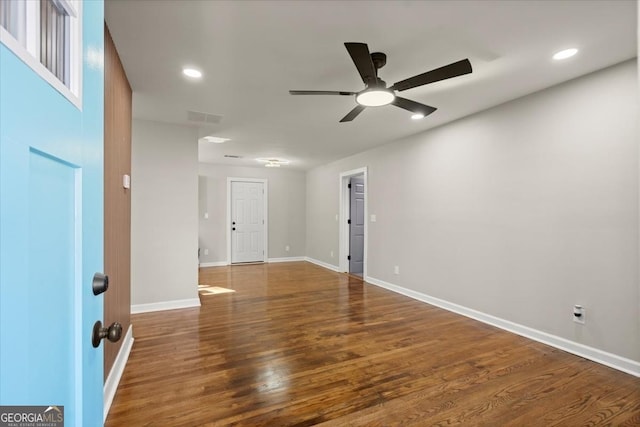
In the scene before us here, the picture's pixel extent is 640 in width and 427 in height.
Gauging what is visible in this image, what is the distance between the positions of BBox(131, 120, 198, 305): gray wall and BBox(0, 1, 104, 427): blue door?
319 centimetres

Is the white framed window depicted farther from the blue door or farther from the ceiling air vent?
the ceiling air vent

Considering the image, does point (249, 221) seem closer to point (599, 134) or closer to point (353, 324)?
point (353, 324)

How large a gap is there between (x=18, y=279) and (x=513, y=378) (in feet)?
9.52

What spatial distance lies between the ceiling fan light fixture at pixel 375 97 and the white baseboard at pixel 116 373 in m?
2.71

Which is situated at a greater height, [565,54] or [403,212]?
[565,54]

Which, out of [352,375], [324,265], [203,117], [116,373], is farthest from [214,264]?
[352,375]

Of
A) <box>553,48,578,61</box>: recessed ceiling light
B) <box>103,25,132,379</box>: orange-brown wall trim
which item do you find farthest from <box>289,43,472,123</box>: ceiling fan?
<box>103,25,132,379</box>: orange-brown wall trim

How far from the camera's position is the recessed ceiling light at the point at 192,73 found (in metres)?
2.47

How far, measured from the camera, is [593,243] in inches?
99.6

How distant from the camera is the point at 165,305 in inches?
148

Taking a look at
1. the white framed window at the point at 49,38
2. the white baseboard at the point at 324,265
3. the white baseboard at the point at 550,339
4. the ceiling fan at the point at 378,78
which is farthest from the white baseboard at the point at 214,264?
the white framed window at the point at 49,38

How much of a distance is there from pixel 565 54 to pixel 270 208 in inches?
252

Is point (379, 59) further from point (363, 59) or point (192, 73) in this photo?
point (192, 73)

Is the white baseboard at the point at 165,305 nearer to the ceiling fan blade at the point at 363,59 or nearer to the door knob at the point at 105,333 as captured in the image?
the door knob at the point at 105,333
